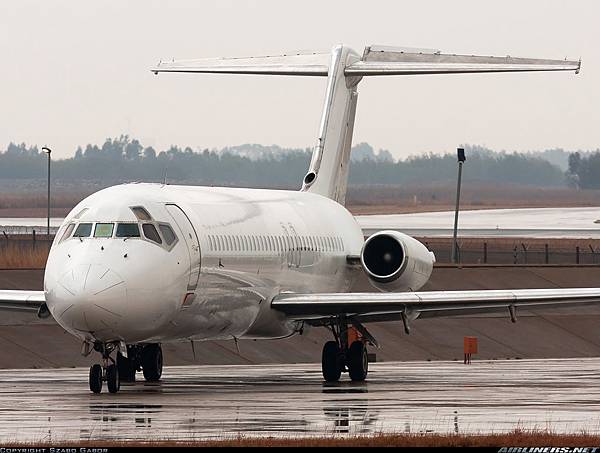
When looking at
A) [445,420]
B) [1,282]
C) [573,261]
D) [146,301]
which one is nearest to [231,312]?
[146,301]

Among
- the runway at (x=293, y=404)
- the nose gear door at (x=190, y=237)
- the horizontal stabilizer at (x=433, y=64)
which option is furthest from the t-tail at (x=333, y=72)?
the nose gear door at (x=190, y=237)

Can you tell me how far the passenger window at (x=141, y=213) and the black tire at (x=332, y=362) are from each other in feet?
18.1

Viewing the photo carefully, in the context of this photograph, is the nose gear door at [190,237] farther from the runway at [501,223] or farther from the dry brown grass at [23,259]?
the runway at [501,223]

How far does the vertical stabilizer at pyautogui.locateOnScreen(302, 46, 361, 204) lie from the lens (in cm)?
3453

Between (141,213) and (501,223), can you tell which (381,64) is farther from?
(501,223)

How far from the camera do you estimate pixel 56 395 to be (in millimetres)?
23172

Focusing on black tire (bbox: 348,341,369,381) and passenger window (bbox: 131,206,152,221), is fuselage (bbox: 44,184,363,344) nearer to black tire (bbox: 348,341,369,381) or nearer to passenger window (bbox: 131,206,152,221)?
passenger window (bbox: 131,206,152,221)

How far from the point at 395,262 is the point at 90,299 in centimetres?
867

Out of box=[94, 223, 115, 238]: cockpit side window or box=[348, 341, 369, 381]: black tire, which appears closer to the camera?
box=[94, 223, 115, 238]: cockpit side window

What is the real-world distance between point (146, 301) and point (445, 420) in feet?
20.6

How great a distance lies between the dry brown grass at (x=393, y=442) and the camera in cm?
1467

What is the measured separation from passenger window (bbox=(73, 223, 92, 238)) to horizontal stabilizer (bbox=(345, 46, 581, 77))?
1130 cm

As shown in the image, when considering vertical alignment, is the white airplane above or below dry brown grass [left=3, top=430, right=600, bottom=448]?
above

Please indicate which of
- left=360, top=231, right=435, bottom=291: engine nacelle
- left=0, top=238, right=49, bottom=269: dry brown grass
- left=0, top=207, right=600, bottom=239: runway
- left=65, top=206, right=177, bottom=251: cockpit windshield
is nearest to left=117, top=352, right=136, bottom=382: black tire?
left=65, top=206, right=177, bottom=251: cockpit windshield
